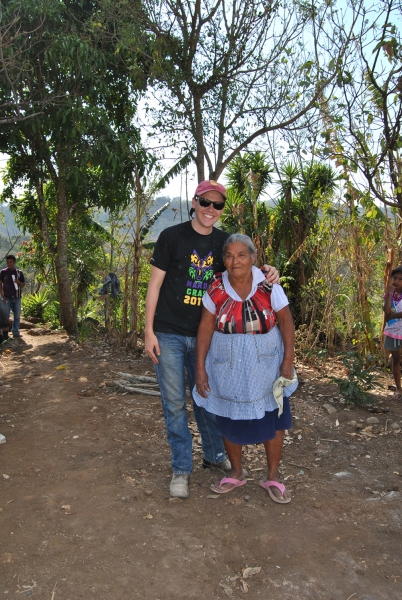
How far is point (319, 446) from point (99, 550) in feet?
7.18

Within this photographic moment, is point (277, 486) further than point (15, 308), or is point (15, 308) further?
point (15, 308)

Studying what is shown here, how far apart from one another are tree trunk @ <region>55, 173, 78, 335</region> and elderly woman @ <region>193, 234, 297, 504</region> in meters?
7.44

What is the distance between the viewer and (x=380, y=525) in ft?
9.81

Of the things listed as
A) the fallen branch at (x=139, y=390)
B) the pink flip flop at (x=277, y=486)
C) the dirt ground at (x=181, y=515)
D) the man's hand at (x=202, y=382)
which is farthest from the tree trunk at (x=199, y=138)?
the pink flip flop at (x=277, y=486)

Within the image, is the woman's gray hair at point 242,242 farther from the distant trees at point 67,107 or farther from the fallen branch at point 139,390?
the distant trees at point 67,107

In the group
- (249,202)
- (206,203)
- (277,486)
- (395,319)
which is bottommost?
(277,486)

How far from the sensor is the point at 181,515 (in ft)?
10.1

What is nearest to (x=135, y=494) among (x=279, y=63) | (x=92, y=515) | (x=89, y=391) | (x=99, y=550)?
(x=92, y=515)

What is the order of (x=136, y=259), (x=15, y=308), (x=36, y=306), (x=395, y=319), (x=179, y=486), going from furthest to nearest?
(x=36, y=306)
(x=15, y=308)
(x=136, y=259)
(x=395, y=319)
(x=179, y=486)

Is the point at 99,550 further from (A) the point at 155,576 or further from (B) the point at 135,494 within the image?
(B) the point at 135,494

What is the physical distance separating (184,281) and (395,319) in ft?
10.4

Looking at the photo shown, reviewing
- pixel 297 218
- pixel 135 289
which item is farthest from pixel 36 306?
pixel 297 218

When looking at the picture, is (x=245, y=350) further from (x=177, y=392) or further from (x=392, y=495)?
(x=392, y=495)

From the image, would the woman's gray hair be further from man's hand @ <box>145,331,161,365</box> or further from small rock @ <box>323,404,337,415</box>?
small rock @ <box>323,404,337,415</box>
